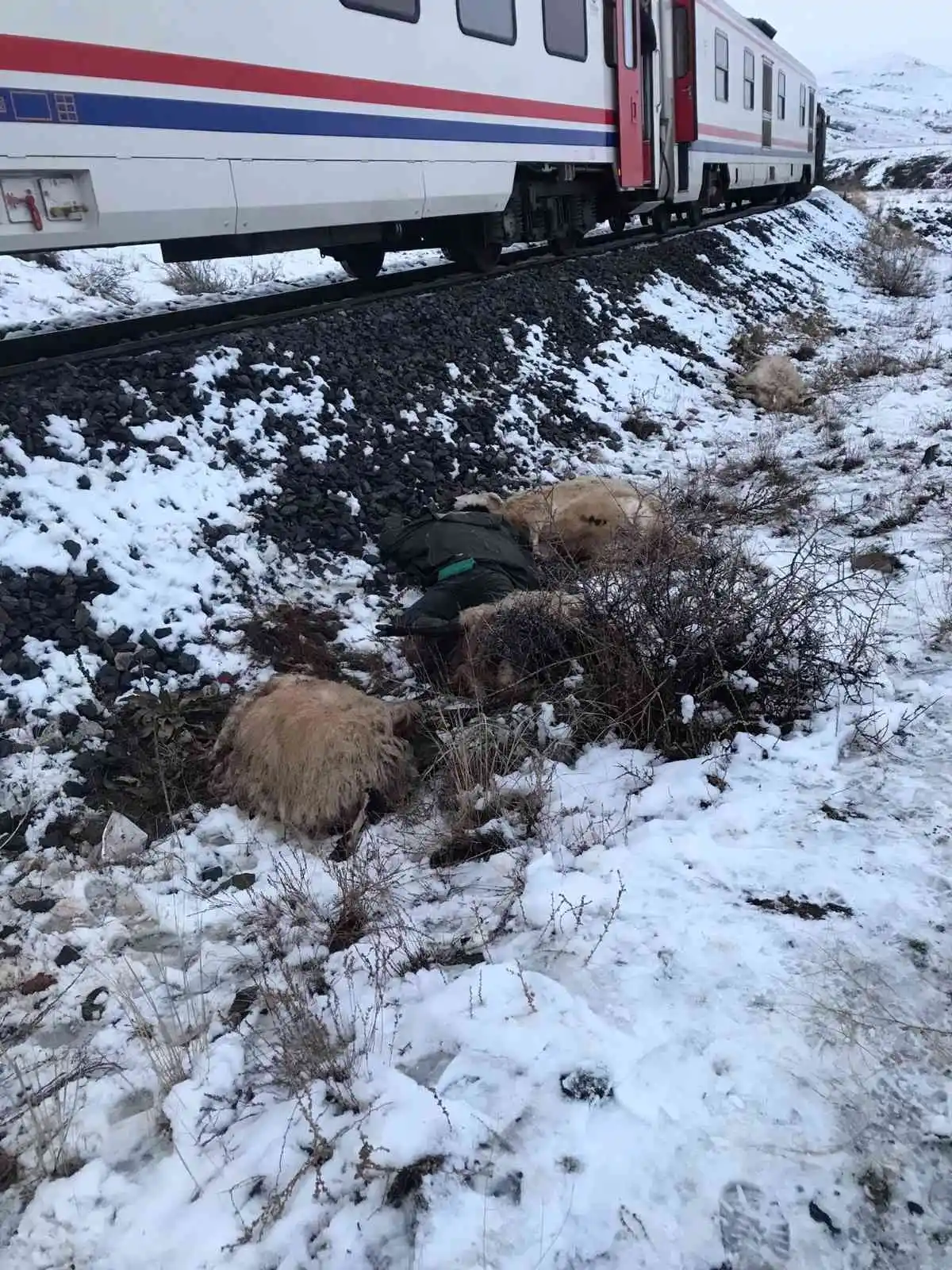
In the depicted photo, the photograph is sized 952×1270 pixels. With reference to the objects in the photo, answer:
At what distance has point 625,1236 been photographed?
5.91 ft

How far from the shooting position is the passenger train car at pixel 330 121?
457cm

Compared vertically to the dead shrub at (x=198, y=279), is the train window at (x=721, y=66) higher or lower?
higher

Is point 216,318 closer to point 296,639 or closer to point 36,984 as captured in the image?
point 296,639

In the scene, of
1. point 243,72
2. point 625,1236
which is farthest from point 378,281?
point 625,1236

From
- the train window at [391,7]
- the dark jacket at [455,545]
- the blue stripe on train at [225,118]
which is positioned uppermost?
the train window at [391,7]

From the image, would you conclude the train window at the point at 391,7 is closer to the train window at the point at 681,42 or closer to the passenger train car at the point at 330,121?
Result: the passenger train car at the point at 330,121

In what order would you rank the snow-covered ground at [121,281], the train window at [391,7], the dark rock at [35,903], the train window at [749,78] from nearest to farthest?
the dark rock at [35,903]
the train window at [391,7]
the snow-covered ground at [121,281]
the train window at [749,78]

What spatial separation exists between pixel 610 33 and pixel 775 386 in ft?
13.8

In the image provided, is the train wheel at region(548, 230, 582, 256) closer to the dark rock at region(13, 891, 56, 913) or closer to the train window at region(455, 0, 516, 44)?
the train window at region(455, 0, 516, 44)

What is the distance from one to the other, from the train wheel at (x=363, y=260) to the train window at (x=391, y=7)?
7.24 feet

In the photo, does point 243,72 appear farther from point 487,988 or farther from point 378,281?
point 487,988

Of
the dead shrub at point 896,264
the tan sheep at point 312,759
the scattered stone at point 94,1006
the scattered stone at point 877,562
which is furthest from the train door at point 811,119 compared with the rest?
the scattered stone at point 94,1006

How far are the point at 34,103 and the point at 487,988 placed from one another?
4729mm

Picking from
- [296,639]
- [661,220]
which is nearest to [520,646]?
[296,639]
